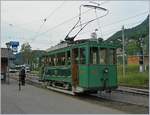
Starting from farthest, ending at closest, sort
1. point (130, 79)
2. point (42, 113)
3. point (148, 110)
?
1. point (130, 79)
2. point (148, 110)
3. point (42, 113)

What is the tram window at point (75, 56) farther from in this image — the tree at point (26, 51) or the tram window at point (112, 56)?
the tree at point (26, 51)

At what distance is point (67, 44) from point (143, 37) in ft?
220

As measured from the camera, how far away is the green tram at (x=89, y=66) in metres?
18.1

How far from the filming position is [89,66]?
709 inches

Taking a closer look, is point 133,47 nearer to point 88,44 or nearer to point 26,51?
point 26,51

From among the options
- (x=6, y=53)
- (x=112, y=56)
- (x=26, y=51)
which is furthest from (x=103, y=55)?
(x=26, y=51)

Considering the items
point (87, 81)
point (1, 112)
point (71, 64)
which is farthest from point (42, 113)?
point (71, 64)

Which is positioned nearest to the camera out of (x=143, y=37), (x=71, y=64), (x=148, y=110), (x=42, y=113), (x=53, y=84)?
(x=42, y=113)

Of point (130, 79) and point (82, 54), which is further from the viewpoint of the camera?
point (130, 79)

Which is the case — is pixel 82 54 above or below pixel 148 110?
above

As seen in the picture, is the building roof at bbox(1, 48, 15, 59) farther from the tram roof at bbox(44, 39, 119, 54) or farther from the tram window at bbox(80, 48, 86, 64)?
the tram window at bbox(80, 48, 86, 64)

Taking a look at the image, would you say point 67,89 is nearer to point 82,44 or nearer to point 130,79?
point 82,44

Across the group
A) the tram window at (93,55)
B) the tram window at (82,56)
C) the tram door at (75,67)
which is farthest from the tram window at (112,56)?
the tram door at (75,67)

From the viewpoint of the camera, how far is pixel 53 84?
925 inches
